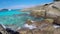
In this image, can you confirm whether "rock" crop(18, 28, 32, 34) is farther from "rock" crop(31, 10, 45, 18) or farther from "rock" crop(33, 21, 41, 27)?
"rock" crop(31, 10, 45, 18)

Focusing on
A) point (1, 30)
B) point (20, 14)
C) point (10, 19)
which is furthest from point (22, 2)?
point (1, 30)

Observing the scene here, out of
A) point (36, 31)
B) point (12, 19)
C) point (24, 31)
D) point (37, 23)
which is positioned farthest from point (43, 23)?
point (12, 19)

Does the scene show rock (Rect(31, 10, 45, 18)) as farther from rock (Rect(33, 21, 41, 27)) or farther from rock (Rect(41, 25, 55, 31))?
rock (Rect(41, 25, 55, 31))

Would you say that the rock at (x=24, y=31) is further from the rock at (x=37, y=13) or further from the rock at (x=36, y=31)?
the rock at (x=37, y=13)

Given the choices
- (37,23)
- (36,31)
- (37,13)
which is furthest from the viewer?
(37,13)

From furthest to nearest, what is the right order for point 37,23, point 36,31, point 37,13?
point 37,13
point 37,23
point 36,31

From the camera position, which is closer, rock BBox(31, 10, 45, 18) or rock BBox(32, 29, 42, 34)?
rock BBox(32, 29, 42, 34)

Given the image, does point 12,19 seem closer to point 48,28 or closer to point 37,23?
point 37,23

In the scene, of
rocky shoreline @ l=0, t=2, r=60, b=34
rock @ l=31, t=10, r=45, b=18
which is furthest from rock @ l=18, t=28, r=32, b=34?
rock @ l=31, t=10, r=45, b=18

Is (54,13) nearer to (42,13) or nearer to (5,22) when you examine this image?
(42,13)

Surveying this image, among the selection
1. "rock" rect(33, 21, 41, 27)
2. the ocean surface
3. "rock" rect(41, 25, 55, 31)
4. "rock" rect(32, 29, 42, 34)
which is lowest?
"rock" rect(32, 29, 42, 34)

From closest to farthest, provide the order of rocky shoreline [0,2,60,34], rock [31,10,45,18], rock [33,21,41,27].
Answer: rocky shoreline [0,2,60,34] → rock [33,21,41,27] → rock [31,10,45,18]

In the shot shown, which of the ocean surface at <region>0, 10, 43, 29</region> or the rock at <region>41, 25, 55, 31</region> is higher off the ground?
the ocean surface at <region>0, 10, 43, 29</region>

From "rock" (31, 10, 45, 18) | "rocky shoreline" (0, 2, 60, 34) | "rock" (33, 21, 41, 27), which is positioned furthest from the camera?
"rock" (31, 10, 45, 18)
